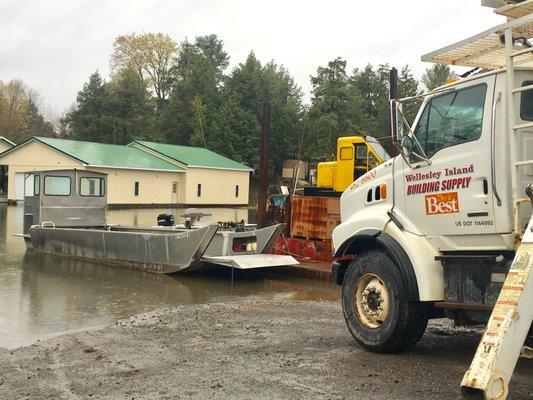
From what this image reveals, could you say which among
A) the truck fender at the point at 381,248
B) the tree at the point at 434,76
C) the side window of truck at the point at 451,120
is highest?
the tree at the point at 434,76

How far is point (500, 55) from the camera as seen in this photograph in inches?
264

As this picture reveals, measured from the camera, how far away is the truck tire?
6293mm

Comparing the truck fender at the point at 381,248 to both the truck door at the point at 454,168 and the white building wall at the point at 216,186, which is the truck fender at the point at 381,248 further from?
the white building wall at the point at 216,186

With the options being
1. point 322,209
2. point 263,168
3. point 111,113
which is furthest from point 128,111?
point 322,209

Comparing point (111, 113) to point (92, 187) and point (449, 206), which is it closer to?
point (92, 187)

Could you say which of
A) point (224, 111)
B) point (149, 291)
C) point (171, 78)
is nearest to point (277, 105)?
point (224, 111)

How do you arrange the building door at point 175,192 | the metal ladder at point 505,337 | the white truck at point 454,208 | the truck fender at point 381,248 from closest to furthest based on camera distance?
1. the metal ladder at point 505,337
2. the white truck at point 454,208
3. the truck fender at point 381,248
4. the building door at point 175,192

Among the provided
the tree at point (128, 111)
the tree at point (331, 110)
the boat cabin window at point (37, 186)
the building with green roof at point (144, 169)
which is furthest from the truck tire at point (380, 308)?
the tree at point (128, 111)

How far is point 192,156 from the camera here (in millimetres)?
51438

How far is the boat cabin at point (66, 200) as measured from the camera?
59.1 ft

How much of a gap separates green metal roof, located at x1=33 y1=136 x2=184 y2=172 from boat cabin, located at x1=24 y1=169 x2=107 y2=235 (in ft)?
75.0

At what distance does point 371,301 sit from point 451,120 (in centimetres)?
212

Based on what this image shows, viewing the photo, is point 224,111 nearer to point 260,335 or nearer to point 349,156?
point 349,156

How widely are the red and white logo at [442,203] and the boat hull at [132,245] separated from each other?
7.58 m
